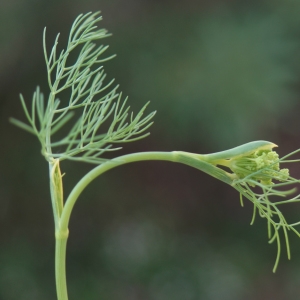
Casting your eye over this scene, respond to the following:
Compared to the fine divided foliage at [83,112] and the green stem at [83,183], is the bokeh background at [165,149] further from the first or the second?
the green stem at [83,183]

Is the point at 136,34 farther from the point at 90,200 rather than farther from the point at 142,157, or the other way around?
the point at 142,157

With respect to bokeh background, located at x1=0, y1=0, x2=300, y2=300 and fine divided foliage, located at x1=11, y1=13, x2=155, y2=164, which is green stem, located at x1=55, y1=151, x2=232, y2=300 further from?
bokeh background, located at x1=0, y1=0, x2=300, y2=300

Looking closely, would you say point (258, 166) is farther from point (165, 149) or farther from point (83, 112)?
point (165, 149)

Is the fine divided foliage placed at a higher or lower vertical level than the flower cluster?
higher

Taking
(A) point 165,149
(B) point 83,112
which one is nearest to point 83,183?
(B) point 83,112

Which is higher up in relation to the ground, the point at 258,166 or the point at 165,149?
the point at 258,166

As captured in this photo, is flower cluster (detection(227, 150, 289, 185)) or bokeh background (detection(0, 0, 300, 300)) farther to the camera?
bokeh background (detection(0, 0, 300, 300))

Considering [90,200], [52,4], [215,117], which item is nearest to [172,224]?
[90,200]

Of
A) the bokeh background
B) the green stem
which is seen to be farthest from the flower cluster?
the bokeh background
